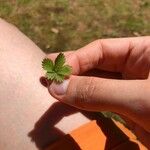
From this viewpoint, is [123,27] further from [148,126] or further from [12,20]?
[148,126]

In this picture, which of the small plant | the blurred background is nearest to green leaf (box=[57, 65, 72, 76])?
the small plant

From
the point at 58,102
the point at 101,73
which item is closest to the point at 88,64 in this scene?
the point at 101,73

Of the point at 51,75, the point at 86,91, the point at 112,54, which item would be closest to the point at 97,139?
the point at 86,91

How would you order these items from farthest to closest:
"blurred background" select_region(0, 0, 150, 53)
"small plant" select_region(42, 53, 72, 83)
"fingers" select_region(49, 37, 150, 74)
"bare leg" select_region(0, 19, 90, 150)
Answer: "blurred background" select_region(0, 0, 150, 53)
"fingers" select_region(49, 37, 150, 74)
"bare leg" select_region(0, 19, 90, 150)
"small plant" select_region(42, 53, 72, 83)

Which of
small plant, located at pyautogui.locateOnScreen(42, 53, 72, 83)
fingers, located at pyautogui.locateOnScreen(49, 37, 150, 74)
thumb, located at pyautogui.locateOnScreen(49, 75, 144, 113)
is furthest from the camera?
fingers, located at pyautogui.locateOnScreen(49, 37, 150, 74)

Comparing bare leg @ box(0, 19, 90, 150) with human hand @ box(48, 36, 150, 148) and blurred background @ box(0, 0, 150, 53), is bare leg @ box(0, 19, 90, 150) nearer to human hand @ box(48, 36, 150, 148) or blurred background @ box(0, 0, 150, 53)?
human hand @ box(48, 36, 150, 148)

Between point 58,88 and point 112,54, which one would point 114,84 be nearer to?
point 58,88

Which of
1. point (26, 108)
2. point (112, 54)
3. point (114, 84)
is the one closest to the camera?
point (114, 84)
